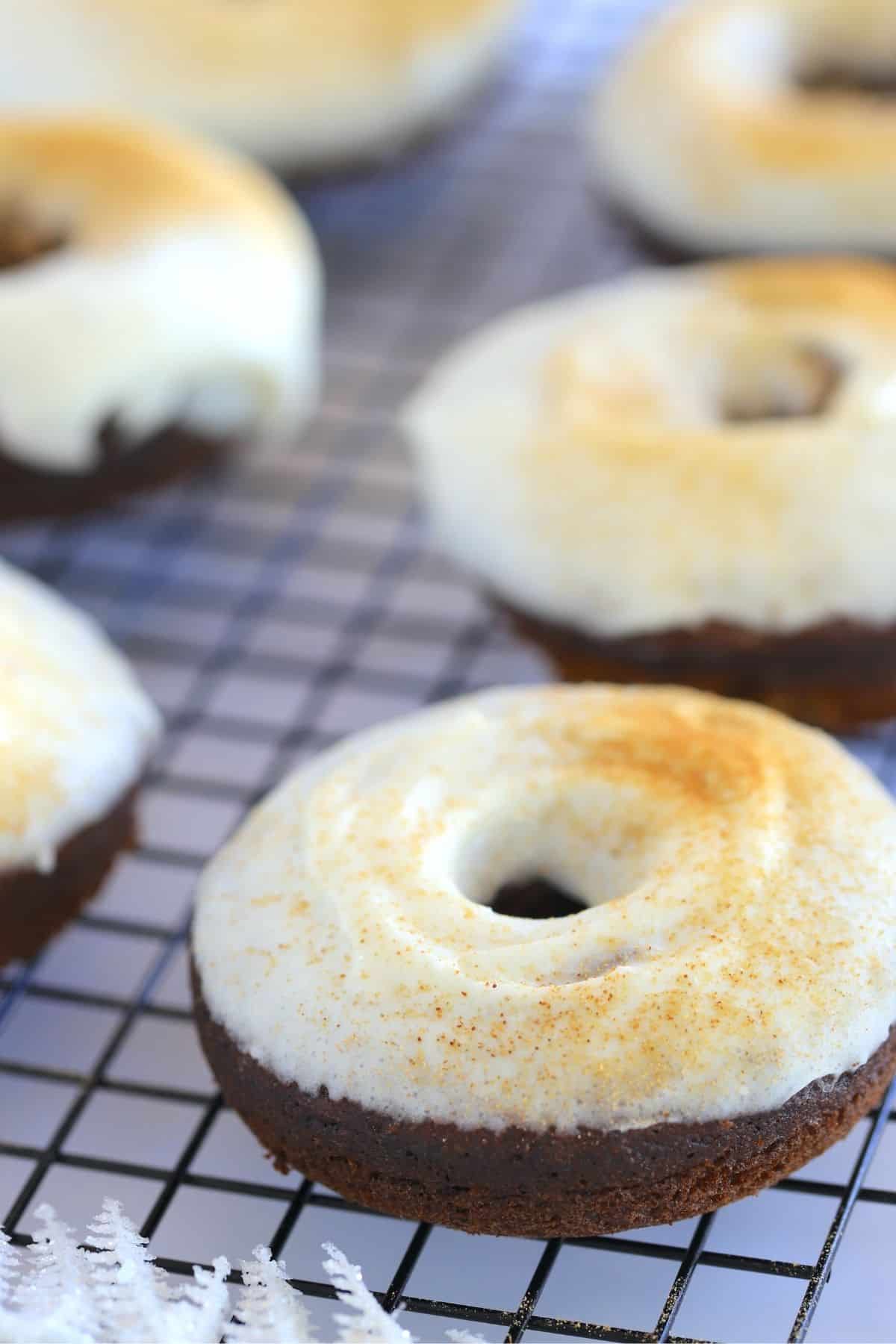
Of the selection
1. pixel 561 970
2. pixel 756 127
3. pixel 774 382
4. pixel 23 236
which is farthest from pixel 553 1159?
pixel 756 127

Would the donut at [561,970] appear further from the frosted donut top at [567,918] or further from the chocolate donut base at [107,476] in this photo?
the chocolate donut base at [107,476]

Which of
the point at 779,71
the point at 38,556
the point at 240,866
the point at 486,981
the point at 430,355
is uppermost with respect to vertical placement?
the point at 779,71

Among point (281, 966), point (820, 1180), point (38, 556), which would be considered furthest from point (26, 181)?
point (820, 1180)

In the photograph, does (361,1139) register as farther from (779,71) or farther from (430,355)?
(779,71)

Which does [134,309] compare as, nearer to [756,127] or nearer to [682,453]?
[682,453]

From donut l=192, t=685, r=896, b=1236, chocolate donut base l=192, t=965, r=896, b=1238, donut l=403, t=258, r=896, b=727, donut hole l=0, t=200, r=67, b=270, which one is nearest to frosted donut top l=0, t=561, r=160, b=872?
donut l=192, t=685, r=896, b=1236

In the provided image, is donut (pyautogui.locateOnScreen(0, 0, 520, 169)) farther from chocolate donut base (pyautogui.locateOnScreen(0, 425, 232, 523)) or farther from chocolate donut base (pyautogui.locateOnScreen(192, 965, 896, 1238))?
chocolate donut base (pyautogui.locateOnScreen(192, 965, 896, 1238))
